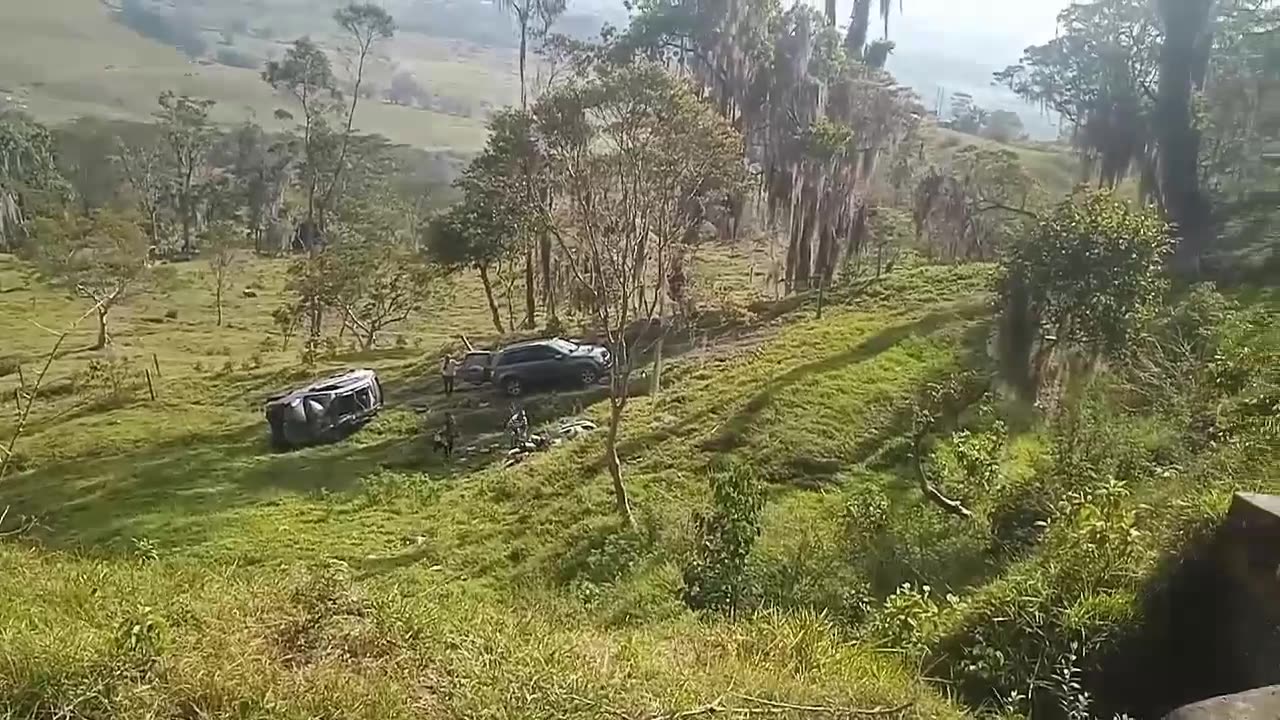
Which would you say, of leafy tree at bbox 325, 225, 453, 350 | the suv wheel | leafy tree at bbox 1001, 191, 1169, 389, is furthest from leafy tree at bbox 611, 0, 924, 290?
leafy tree at bbox 1001, 191, 1169, 389

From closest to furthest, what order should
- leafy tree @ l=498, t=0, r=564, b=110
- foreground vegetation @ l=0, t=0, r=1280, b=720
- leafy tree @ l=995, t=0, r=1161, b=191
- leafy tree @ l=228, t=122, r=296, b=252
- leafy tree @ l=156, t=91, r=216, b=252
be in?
foreground vegetation @ l=0, t=0, r=1280, b=720 < leafy tree @ l=995, t=0, r=1161, b=191 < leafy tree @ l=498, t=0, r=564, b=110 < leafy tree @ l=156, t=91, r=216, b=252 < leafy tree @ l=228, t=122, r=296, b=252

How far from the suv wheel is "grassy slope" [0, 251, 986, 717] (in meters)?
1.78

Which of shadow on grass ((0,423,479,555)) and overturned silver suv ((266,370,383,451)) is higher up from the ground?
overturned silver suv ((266,370,383,451))

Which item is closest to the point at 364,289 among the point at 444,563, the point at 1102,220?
the point at 444,563

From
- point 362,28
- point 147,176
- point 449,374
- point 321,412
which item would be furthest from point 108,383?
point 147,176

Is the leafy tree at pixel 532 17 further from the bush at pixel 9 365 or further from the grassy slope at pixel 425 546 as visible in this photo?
the bush at pixel 9 365

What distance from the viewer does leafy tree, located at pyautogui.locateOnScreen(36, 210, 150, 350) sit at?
82.5 feet

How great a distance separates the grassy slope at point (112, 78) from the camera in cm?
6938

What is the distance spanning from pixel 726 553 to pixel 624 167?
503 centimetres

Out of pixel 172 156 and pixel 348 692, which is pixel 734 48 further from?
pixel 172 156

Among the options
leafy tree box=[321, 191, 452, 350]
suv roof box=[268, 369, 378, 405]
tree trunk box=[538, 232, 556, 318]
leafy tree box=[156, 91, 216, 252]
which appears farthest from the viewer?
leafy tree box=[156, 91, 216, 252]

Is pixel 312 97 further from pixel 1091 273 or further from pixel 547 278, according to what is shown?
pixel 1091 273

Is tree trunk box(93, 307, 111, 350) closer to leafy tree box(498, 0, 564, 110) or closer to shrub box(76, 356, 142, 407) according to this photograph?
shrub box(76, 356, 142, 407)

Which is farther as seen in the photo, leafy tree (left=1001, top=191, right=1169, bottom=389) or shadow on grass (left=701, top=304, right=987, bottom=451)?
shadow on grass (left=701, top=304, right=987, bottom=451)
